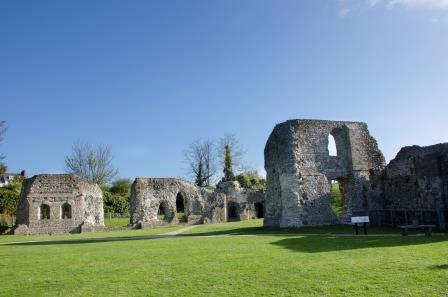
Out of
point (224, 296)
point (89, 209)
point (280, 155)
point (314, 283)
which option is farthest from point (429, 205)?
point (89, 209)

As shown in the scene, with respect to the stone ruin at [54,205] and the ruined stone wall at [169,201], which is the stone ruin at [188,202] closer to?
the ruined stone wall at [169,201]

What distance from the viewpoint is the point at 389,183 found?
22188 mm

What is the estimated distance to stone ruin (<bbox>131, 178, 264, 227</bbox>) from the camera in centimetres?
3181

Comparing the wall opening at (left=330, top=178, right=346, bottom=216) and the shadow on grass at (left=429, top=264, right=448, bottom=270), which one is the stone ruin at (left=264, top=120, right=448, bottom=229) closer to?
the wall opening at (left=330, top=178, right=346, bottom=216)

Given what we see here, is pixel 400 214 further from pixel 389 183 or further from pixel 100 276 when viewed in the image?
pixel 100 276

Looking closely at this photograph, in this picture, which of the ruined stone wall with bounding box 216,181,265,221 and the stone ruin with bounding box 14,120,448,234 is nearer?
the stone ruin with bounding box 14,120,448,234

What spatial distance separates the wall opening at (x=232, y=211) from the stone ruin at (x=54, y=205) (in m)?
12.0

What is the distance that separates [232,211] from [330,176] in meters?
18.5

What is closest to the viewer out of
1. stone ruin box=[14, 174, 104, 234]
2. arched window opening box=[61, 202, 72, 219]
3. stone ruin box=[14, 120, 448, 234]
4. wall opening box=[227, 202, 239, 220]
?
stone ruin box=[14, 120, 448, 234]

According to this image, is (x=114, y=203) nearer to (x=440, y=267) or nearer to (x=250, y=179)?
(x=250, y=179)

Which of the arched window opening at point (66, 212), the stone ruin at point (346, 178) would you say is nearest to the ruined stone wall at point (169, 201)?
the arched window opening at point (66, 212)

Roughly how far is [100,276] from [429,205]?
1457cm

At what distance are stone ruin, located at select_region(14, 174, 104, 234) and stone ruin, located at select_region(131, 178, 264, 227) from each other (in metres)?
3.35

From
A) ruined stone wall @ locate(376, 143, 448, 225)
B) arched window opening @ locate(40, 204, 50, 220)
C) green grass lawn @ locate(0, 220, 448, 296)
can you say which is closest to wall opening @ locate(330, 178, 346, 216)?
ruined stone wall @ locate(376, 143, 448, 225)
